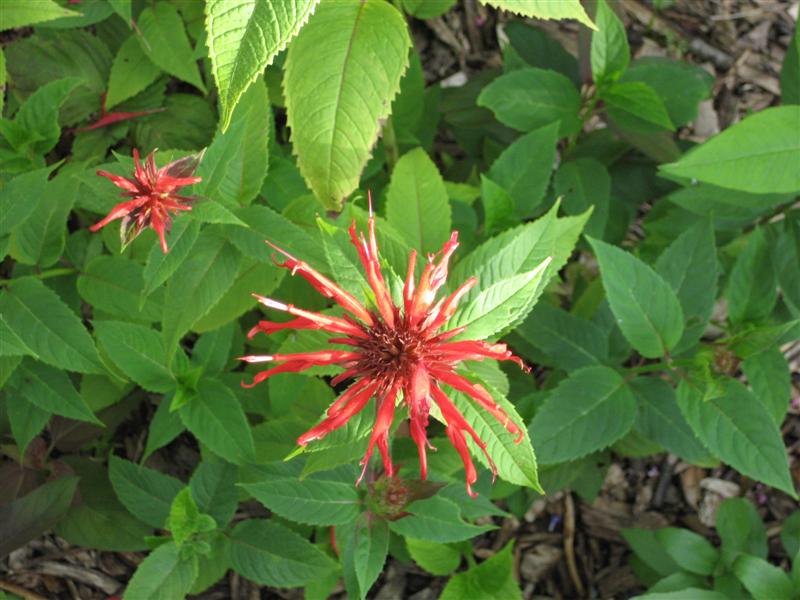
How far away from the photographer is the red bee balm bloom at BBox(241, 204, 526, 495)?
3.22 ft

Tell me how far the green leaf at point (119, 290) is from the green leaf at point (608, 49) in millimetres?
1173

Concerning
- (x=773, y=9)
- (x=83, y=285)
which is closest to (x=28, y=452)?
(x=83, y=285)

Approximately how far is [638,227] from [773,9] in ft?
3.25

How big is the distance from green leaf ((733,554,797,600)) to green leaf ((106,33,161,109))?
1891mm

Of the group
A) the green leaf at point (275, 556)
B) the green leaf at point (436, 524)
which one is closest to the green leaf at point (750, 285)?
the green leaf at point (436, 524)

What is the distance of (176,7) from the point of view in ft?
6.46

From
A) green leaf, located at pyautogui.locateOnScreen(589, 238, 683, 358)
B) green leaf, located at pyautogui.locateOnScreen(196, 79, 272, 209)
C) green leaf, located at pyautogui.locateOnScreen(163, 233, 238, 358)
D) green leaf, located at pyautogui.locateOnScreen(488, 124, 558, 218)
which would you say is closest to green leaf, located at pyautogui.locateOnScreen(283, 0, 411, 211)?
green leaf, located at pyautogui.locateOnScreen(196, 79, 272, 209)

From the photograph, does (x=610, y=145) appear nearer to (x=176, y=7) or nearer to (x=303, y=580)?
(x=176, y=7)

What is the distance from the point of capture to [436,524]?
1.46 metres

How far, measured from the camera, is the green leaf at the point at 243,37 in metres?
0.76

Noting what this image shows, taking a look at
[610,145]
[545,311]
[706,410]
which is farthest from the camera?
[610,145]

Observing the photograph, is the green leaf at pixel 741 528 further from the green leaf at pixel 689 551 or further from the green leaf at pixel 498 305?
the green leaf at pixel 498 305

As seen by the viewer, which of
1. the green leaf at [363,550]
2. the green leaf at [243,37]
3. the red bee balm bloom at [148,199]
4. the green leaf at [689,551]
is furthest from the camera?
the green leaf at [689,551]

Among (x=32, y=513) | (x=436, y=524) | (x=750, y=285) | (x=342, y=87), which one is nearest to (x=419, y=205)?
(x=342, y=87)
